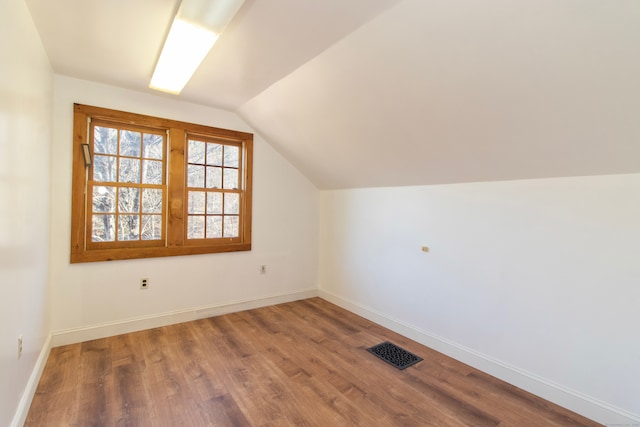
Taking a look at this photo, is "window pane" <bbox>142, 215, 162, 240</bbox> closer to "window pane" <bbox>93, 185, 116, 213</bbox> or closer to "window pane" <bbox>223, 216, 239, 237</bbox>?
"window pane" <bbox>93, 185, 116, 213</bbox>

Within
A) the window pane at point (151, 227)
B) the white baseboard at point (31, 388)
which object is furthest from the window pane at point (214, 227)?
the white baseboard at point (31, 388)

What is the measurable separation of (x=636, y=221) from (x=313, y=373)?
8.01 feet

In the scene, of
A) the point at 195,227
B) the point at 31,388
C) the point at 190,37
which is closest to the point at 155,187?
the point at 195,227

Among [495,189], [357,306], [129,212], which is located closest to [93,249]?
[129,212]

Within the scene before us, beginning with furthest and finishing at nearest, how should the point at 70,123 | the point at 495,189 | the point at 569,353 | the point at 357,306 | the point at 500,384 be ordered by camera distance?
the point at 357,306, the point at 70,123, the point at 495,189, the point at 500,384, the point at 569,353

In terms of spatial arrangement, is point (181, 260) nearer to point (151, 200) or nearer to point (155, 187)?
point (151, 200)

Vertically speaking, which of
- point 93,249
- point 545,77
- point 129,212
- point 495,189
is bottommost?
point 93,249

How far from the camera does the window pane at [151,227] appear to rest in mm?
3205

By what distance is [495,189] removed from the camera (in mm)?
2451

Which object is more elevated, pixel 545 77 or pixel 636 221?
pixel 545 77

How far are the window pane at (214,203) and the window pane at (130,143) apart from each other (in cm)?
89

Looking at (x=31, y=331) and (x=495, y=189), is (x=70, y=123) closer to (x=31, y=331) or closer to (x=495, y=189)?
(x=31, y=331)

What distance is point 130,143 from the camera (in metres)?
3.13

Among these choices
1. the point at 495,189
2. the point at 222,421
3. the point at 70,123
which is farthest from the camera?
the point at 70,123
